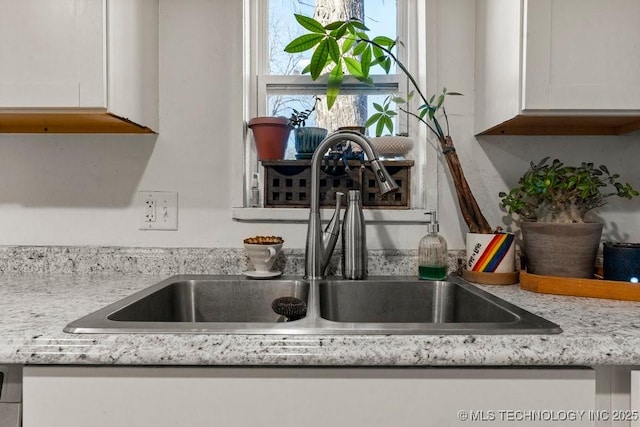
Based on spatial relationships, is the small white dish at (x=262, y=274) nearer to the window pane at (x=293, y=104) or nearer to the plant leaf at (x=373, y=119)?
the window pane at (x=293, y=104)

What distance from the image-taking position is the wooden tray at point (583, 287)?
3.14ft

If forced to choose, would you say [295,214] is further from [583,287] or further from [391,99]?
[583,287]

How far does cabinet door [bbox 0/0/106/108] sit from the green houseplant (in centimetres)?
51

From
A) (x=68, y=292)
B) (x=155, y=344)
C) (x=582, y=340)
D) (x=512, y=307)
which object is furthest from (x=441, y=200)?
(x=68, y=292)

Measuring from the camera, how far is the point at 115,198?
1.31 meters

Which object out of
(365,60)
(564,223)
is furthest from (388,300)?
(365,60)

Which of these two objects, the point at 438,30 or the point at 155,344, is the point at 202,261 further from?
the point at 438,30

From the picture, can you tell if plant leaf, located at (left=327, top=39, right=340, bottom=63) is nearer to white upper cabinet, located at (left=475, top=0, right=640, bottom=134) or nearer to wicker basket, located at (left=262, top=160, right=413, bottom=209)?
wicker basket, located at (left=262, top=160, right=413, bottom=209)

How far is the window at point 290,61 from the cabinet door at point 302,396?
84cm

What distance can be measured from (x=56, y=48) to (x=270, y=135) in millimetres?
592

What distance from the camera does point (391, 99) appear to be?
A: 139 centimetres

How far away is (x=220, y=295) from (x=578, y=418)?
861mm

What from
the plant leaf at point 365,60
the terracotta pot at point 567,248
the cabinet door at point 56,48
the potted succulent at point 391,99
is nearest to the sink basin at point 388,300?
the potted succulent at point 391,99

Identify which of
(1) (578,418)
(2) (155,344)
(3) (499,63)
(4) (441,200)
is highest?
(3) (499,63)
